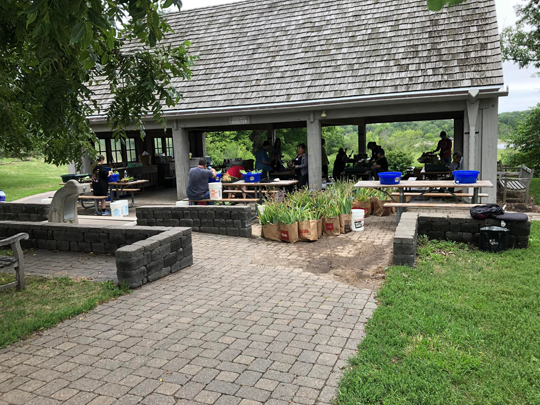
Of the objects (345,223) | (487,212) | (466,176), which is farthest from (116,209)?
(487,212)

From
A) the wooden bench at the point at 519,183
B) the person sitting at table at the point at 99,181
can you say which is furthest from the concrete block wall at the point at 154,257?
the wooden bench at the point at 519,183

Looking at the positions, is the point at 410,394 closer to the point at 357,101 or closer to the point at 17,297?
the point at 17,297

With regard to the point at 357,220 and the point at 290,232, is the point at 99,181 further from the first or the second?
the point at 357,220

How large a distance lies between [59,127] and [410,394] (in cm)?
472

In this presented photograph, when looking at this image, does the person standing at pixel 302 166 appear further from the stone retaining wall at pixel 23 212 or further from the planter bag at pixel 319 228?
the stone retaining wall at pixel 23 212

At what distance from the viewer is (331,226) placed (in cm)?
873

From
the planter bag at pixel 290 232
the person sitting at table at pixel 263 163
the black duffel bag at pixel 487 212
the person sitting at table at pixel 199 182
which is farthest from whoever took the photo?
the person sitting at table at pixel 263 163

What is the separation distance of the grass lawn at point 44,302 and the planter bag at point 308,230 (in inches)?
143

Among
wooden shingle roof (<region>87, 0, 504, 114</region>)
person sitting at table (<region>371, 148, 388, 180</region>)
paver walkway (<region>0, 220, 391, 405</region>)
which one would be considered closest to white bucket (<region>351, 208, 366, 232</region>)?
paver walkway (<region>0, 220, 391, 405</region>)

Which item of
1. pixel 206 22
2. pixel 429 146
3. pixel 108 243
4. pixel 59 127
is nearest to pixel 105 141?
pixel 206 22

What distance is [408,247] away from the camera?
629 cm

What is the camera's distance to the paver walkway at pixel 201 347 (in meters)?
3.39

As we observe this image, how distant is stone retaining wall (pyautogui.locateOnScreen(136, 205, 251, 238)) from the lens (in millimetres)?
8992

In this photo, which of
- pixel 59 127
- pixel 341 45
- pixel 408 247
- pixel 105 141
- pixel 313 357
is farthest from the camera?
pixel 105 141
